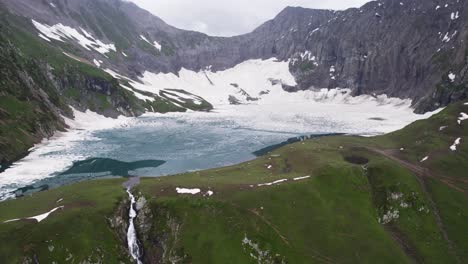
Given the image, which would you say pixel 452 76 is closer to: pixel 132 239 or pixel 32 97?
pixel 32 97

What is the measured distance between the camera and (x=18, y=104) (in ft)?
368

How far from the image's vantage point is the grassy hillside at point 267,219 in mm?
45062

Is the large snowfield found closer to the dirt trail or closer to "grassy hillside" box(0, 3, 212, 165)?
"grassy hillside" box(0, 3, 212, 165)

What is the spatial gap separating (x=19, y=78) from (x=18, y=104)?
17.1m

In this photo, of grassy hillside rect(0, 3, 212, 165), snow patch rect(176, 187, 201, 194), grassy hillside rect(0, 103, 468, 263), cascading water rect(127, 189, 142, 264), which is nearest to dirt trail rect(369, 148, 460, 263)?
grassy hillside rect(0, 103, 468, 263)

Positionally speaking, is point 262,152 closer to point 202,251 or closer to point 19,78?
point 202,251

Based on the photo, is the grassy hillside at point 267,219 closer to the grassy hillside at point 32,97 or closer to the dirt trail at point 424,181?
the dirt trail at point 424,181

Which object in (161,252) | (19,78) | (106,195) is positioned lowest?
(161,252)

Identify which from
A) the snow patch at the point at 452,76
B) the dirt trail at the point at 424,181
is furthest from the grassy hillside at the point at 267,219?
the snow patch at the point at 452,76

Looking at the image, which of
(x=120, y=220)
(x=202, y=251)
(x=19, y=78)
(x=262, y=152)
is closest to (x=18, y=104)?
(x=19, y=78)

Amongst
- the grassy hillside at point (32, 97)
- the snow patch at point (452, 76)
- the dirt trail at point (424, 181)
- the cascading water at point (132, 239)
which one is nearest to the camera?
the cascading water at point (132, 239)

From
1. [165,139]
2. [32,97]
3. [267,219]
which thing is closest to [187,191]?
[267,219]

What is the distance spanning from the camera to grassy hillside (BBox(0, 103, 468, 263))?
45.1 meters

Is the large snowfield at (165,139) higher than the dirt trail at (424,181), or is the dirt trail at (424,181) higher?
the dirt trail at (424,181)
